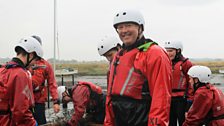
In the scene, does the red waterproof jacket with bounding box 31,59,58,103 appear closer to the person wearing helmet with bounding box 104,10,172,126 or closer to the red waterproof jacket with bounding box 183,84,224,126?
the red waterproof jacket with bounding box 183,84,224,126

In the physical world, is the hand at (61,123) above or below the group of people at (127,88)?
below

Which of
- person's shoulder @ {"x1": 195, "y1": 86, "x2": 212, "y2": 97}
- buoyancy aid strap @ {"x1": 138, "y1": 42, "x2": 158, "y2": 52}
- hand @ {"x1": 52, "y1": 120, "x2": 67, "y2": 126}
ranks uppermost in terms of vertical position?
buoyancy aid strap @ {"x1": 138, "y1": 42, "x2": 158, "y2": 52}

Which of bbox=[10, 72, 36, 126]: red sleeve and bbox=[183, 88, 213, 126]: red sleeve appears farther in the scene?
bbox=[183, 88, 213, 126]: red sleeve

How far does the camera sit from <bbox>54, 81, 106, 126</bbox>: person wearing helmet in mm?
5824

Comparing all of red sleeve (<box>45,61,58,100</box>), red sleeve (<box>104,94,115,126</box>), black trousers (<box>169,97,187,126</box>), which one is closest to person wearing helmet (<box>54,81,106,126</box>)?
red sleeve (<box>45,61,58,100</box>)

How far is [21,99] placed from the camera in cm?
383

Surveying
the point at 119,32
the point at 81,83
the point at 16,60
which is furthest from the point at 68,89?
the point at 119,32

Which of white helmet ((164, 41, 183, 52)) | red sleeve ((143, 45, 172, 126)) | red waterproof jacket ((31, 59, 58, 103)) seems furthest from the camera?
white helmet ((164, 41, 183, 52))

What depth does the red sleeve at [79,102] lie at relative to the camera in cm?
580

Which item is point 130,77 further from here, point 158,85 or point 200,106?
point 200,106

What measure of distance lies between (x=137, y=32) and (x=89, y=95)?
3.13 meters

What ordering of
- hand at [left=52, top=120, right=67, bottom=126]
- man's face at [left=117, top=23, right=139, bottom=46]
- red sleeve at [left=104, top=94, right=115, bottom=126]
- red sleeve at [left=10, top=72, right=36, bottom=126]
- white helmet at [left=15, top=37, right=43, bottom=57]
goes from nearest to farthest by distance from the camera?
man's face at [left=117, top=23, right=139, bottom=46], red sleeve at [left=104, top=94, right=115, bottom=126], red sleeve at [left=10, top=72, right=36, bottom=126], white helmet at [left=15, top=37, right=43, bottom=57], hand at [left=52, top=120, right=67, bottom=126]

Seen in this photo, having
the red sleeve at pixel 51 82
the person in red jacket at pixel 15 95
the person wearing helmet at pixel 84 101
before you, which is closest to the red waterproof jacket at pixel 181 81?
the person wearing helmet at pixel 84 101

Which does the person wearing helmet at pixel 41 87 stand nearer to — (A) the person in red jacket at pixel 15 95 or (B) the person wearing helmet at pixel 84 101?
(B) the person wearing helmet at pixel 84 101
